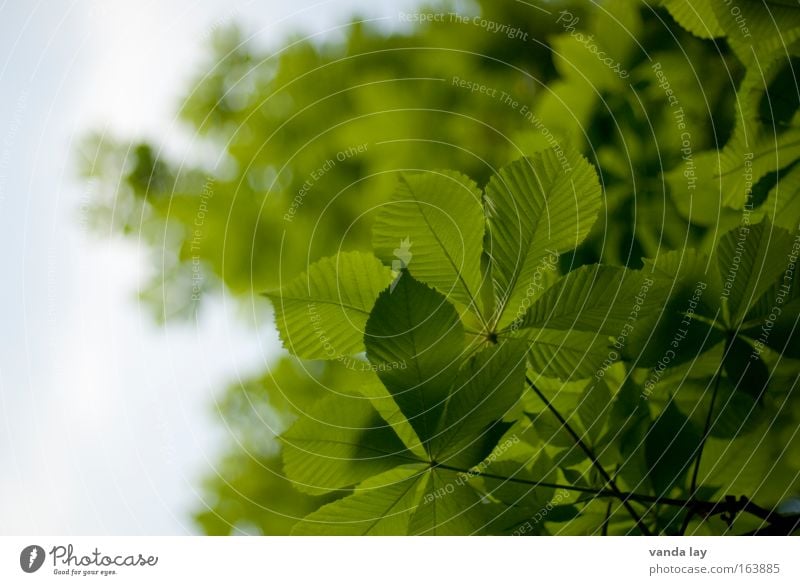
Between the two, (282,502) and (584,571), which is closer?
(584,571)

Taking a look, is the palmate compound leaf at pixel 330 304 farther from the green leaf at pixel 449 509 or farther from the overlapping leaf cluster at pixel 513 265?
the green leaf at pixel 449 509

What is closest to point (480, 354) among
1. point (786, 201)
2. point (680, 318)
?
point (680, 318)

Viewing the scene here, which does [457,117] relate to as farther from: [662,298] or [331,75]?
[662,298]

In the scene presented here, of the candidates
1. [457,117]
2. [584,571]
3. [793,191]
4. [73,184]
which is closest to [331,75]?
[457,117]

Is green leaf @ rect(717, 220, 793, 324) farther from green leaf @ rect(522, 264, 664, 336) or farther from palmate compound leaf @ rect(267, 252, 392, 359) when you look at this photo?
palmate compound leaf @ rect(267, 252, 392, 359)

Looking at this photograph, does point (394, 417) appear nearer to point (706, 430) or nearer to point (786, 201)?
point (706, 430)

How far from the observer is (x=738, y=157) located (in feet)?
2.53

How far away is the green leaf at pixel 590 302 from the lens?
0.55m

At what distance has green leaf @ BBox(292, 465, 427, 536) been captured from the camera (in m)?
0.58

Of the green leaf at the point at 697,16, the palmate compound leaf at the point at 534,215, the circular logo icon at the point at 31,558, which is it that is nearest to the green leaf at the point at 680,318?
the palmate compound leaf at the point at 534,215

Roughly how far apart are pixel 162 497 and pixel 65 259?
0.35 meters

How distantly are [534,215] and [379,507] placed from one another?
1.01 ft

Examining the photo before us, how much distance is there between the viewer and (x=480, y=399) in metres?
0.54

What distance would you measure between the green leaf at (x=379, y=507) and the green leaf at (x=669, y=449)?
245 millimetres
